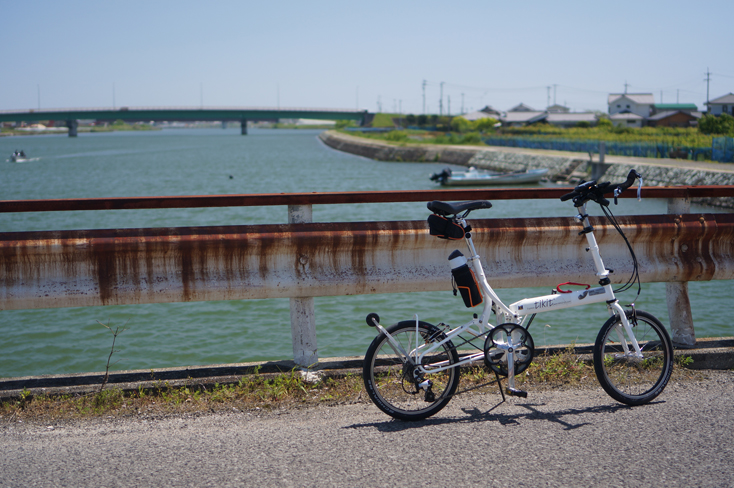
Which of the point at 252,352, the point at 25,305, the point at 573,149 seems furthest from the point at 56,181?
the point at 25,305

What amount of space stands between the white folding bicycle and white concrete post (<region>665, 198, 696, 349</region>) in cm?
81

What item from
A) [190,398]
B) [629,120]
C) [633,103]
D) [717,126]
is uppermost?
[633,103]

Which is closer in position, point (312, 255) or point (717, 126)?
point (312, 255)

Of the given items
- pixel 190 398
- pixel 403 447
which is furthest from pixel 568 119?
pixel 403 447

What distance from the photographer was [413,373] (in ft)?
13.1

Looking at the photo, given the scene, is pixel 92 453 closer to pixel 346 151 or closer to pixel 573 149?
pixel 573 149

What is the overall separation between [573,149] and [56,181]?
48433 mm

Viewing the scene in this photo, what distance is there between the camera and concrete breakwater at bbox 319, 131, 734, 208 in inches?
1298

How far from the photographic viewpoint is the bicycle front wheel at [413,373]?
3.93 metres

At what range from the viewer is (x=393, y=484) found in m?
3.07

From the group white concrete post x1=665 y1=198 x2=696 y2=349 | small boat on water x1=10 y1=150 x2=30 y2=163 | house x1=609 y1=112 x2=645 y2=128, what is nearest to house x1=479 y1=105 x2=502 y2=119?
house x1=609 y1=112 x2=645 y2=128

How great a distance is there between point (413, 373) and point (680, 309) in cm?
247

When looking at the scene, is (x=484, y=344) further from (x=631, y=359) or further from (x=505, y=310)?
(x=631, y=359)

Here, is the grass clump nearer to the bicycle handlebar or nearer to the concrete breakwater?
the bicycle handlebar
